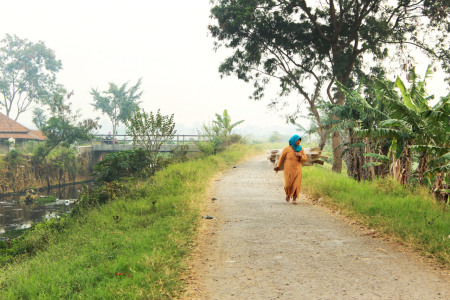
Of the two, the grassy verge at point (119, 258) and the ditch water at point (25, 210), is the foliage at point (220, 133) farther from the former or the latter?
the grassy verge at point (119, 258)

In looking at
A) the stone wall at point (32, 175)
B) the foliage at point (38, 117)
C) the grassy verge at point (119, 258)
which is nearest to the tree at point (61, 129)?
the stone wall at point (32, 175)

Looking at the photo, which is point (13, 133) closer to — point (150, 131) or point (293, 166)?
point (150, 131)

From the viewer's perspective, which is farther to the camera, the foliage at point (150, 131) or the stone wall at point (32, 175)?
the stone wall at point (32, 175)

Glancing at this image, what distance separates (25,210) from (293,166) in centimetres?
1967

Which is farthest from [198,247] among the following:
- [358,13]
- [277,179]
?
[358,13]

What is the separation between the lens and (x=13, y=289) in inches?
183

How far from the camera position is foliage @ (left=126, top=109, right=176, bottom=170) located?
18.8 meters

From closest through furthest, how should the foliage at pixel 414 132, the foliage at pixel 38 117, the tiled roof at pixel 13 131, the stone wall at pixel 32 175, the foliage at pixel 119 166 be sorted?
the foliage at pixel 414 132 < the foliage at pixel 119 166 < the stone wall at pixel 32 175 < the tiled roof at pixel 13 131 < the foliage at pixel 38 117

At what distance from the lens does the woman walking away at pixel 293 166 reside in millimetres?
9922

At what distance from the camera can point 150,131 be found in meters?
19.0

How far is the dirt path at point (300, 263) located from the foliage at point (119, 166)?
32.4ft

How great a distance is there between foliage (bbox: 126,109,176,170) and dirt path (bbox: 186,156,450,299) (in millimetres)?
11259

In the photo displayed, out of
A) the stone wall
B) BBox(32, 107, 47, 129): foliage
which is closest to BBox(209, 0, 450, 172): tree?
the stone wall

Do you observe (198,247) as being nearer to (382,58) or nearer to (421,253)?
(421,253)
